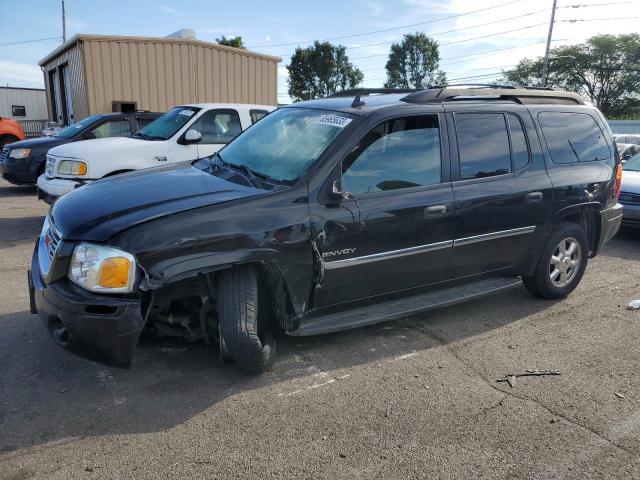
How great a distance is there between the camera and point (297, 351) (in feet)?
12.8

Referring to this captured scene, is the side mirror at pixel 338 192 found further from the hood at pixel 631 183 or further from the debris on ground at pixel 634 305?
the hood at pixel 631 183

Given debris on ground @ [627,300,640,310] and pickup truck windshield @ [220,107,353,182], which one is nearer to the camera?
pickup truck windshield @ [220,107,353,182]

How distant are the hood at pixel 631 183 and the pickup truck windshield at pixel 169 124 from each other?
6.65 m

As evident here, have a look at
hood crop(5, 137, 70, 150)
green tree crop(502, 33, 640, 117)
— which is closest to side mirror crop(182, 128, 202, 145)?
hood crop(5, 137, 70, 150)

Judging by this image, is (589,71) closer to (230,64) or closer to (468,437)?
(230,64)

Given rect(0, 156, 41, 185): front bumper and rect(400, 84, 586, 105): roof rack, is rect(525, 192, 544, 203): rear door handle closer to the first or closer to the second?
rect(400, 84, 586, 105): roof rack

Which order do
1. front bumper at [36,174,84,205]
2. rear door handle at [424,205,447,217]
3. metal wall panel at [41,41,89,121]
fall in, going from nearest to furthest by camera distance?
rear door handle at [424,205,447,217], front bumper at [36,174,84,205], metal wall panel at [41,41,89,121]

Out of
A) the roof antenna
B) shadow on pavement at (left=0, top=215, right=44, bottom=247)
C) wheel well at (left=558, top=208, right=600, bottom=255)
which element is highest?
the roof antenna

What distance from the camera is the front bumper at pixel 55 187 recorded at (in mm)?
7148

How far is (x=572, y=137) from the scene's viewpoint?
493cm

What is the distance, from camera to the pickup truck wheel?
15.8 feet

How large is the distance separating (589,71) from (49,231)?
200 feet

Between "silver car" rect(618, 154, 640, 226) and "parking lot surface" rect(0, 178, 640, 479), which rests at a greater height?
"silver car" rect(618, 154, 640, 226)

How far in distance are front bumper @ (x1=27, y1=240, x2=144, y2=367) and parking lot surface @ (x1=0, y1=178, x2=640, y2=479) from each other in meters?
0.38
